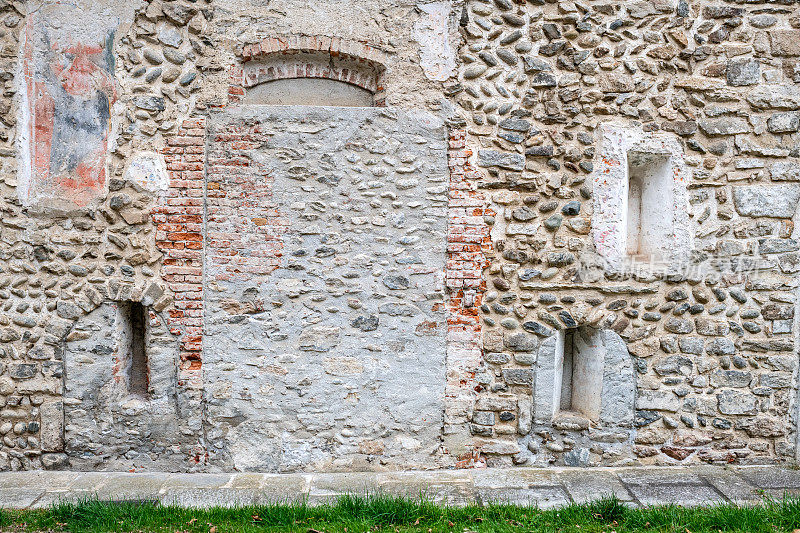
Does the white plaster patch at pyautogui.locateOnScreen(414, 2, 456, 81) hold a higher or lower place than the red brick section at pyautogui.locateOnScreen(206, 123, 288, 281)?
higher

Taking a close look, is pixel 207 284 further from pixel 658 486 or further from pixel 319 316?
pixel 658 486

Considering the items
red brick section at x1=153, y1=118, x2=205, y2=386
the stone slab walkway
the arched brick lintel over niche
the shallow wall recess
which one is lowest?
the stone slab walkway

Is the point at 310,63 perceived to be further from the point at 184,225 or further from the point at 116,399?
the point at 116,399

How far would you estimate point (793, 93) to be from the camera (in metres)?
4.39

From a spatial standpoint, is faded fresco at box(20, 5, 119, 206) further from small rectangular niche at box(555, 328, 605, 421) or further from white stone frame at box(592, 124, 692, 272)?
small rectangular niche at box(555, 328, 605, 421)

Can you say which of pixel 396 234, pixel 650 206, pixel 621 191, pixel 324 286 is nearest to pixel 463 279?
pixel 396 234

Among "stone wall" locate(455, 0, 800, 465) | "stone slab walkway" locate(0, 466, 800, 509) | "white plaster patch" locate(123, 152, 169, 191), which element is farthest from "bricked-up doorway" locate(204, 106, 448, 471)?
"stone wall" locate(455, 0, 800, 465)

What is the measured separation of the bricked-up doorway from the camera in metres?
4.27

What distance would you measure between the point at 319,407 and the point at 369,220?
1480mm

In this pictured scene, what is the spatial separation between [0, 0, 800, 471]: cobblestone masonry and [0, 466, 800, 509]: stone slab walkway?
0.14 meters

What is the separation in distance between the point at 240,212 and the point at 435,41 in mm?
1954

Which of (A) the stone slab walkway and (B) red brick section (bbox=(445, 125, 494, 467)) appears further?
(B) red brick section (bbox=(445, 125, 494, 467))

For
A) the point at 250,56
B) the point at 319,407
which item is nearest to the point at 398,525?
the point at 319,407

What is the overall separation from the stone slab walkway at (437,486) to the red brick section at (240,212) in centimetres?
153
